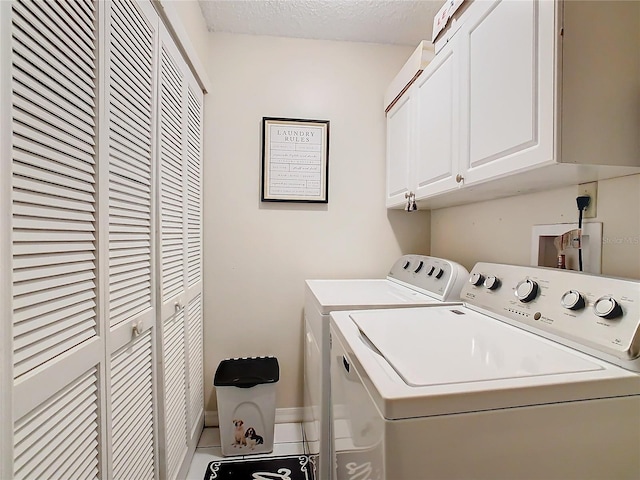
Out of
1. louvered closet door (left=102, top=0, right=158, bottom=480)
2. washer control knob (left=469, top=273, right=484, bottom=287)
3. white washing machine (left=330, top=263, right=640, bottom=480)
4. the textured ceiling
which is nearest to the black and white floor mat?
louvered closet door (left=102, top=0, right=158, bottom=480)

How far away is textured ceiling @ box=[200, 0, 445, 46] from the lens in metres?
1.83

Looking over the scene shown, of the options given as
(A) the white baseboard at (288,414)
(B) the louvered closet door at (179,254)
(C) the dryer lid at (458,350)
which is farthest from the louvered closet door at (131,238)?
(A) the white baseboard at (288,414)

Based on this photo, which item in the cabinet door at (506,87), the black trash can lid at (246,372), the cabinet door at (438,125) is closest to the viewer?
the cabinet door at (506,87)

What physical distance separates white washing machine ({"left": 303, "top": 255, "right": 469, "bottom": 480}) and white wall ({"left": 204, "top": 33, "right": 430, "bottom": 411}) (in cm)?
37

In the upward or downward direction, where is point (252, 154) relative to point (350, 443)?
upward

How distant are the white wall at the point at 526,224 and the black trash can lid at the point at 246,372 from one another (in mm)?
1272

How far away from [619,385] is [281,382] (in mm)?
1843

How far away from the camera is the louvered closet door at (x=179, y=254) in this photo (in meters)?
1.40

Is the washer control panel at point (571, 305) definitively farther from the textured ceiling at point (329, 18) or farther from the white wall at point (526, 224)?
the textured ceiling at point (329, 18)

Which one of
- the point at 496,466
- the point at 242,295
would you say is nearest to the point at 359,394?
the point at 496,466

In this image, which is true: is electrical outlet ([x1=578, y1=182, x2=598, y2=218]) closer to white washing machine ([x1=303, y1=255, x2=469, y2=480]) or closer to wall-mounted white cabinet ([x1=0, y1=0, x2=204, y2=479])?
white washing machine ([x1=303, y1=255, x2=469, y2=480])

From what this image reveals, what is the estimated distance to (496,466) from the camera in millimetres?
646

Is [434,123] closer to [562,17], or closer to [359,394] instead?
[562,17]

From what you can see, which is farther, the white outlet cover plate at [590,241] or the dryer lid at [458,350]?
the white outlet cover plate at [590,241]
